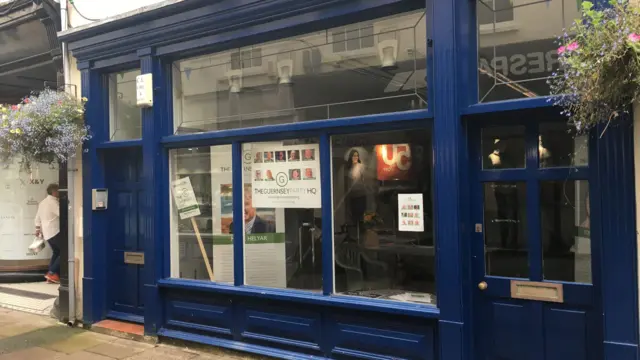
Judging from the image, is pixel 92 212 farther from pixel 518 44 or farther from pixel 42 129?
pixel 518 44

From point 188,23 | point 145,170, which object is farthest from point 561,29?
point 145,170

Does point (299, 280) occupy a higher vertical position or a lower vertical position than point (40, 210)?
lower

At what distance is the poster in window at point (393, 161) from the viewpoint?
4.66 m

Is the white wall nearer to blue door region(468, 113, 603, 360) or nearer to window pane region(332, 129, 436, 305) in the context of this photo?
window pane region(332, 129, 436, 305)

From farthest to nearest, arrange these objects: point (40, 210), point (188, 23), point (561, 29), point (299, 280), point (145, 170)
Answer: point (40, 210) → point (145, 170) → point (188, 23) → point (299, 280) → point (561, 29)

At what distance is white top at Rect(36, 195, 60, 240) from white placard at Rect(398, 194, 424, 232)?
693 centimetres

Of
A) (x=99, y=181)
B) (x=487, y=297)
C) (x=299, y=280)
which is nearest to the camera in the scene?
(x=487, y=297)

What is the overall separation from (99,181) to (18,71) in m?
2.98

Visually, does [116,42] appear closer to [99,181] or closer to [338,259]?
[99,181]

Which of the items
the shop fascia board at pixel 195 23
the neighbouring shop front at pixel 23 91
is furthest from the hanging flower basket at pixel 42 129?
the neighbouring shop front at pixel 23 91

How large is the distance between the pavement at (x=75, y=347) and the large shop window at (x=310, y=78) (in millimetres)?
2653

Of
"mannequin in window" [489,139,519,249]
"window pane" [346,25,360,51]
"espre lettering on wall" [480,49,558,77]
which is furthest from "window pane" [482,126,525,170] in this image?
"window pane" [346,25,360,51]

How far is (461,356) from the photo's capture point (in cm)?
410

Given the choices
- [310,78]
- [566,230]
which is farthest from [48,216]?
[566,230]
